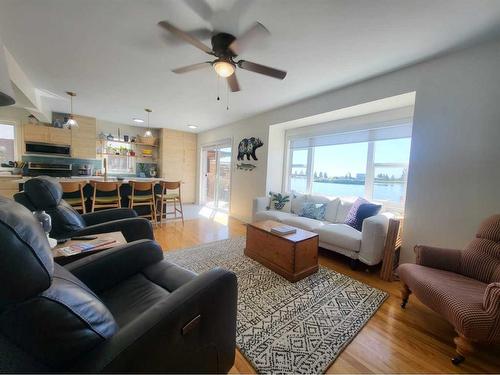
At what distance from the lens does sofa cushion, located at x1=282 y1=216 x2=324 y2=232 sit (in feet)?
9.61

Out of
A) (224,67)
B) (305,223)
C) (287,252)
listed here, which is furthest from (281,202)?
(224,67)

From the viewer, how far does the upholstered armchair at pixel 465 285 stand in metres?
1.23

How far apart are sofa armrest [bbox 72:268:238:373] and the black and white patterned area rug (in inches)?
16.3

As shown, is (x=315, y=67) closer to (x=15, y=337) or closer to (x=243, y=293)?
(x=243, y=293)

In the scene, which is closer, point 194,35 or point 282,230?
point 194,35

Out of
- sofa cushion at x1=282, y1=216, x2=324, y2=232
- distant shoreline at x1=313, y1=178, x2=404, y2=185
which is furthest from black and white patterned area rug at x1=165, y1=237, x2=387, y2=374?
distant shoreline at x1=313, y1=178, x2=404, y2=185

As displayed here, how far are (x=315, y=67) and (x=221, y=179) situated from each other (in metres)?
4.04

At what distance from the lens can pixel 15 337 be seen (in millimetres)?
558

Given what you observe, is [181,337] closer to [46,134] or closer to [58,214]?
[58,214]

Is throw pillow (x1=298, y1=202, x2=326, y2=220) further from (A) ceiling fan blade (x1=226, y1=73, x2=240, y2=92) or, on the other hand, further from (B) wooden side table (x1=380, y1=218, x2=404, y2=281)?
(A) ceiling fan blade (x1=226, y1=73, x2=240, y2=92)

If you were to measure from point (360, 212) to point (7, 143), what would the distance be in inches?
275

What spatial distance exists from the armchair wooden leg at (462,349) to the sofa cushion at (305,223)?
1.66 metres

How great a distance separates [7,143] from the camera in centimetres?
452

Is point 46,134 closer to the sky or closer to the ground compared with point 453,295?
closer to the sky
